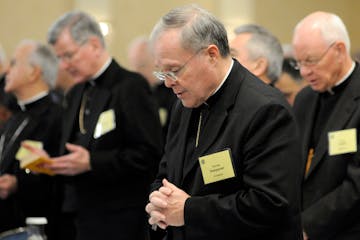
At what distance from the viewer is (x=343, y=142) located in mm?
3354

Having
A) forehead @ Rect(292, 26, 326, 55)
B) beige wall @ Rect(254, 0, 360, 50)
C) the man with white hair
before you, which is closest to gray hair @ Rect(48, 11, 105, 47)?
the man with white hair

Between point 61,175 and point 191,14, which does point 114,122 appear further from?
point 191,14

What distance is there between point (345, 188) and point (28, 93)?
2.48 metres

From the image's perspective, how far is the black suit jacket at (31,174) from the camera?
15.1 feet

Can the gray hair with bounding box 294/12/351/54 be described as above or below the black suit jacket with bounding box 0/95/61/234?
above

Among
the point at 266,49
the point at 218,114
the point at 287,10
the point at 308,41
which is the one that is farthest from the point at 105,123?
the point at 287,10

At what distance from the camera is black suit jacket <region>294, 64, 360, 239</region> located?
10.7 ft

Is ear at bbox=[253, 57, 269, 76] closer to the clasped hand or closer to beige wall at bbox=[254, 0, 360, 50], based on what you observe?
the clasped hand

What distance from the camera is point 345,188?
326cm

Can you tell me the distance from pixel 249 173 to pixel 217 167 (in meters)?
0.11

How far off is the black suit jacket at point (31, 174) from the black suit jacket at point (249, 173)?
2.23 m

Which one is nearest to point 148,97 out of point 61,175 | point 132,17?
point 61,175

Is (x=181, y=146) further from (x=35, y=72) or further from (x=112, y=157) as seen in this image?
(x=35, y=72)

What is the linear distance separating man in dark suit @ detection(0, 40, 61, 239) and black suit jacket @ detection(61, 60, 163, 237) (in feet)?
1.79
